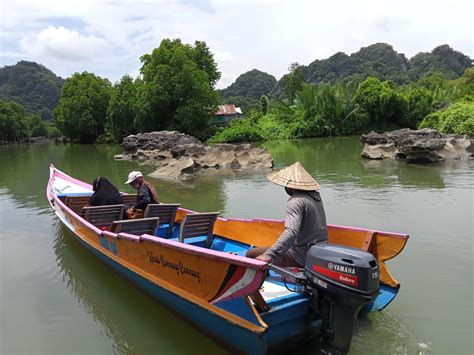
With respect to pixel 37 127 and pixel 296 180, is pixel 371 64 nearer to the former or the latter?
pixel 37 127

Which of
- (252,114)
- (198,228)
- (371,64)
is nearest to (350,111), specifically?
(252,114)

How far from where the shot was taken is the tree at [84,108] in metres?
56.5

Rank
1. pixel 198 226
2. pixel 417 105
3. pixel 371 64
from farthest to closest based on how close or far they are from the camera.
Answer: pixel 371 64, pixel 417 105, pixel 198 226

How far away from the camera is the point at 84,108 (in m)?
56.8

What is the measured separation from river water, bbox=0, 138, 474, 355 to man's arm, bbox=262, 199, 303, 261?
112 cm

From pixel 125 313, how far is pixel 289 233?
8.97 ft

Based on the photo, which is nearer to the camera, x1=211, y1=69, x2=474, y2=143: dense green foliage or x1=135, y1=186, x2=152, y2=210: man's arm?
x1=135, y1=186, x2=152, y2=210: man's arm

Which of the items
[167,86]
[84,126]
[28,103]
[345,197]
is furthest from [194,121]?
[28,103]

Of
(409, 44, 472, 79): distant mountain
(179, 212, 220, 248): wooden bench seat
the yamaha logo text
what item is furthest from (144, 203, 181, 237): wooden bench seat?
(409, 44, 472, 79): distant mountain

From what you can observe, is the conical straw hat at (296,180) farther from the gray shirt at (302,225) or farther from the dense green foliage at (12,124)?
the dense green foliage at (12,124)

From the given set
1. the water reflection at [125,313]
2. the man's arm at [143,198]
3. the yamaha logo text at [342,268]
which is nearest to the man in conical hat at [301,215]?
the yamaha logo text at [342,268]

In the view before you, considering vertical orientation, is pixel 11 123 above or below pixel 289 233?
above

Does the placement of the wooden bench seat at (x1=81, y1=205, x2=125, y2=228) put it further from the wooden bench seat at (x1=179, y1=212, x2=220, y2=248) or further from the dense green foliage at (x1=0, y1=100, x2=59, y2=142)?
the dense green foliage at (x1=0, y1=100, x2=59, y2=142)

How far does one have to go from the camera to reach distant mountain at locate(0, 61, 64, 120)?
133 m
